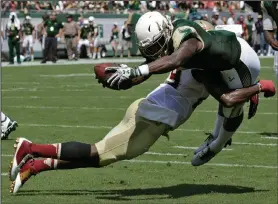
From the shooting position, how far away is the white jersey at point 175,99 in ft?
24.6

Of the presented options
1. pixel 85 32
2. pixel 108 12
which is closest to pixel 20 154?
pixel 85 32

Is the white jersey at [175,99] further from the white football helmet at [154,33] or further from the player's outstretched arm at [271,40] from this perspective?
the player's outstretched arm at [271,40]

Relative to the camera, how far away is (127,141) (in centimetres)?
746

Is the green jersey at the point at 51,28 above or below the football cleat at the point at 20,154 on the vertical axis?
below

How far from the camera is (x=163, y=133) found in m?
7.56

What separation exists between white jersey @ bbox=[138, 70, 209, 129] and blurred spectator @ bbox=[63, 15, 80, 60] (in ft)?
73.6

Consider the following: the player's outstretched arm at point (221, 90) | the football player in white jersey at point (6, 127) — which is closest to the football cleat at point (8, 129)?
the football player in white jersey at point (6, 127)

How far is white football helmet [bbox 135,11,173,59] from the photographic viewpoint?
7055 millimetres

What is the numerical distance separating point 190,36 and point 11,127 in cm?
464

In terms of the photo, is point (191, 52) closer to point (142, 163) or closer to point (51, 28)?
point (142, 163)

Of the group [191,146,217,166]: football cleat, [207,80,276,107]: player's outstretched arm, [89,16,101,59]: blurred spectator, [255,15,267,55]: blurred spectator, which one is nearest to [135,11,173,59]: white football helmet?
[207,80,276,107]: player's outstretched arm

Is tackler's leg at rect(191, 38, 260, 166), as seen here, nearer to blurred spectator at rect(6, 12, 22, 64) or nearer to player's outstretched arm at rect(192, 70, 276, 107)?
player's outstretched arm at rect(192, 70, 276, 107)

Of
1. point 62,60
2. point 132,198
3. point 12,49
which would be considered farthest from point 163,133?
point 62,60

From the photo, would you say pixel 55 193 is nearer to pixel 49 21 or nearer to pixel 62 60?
pixel 49 21
